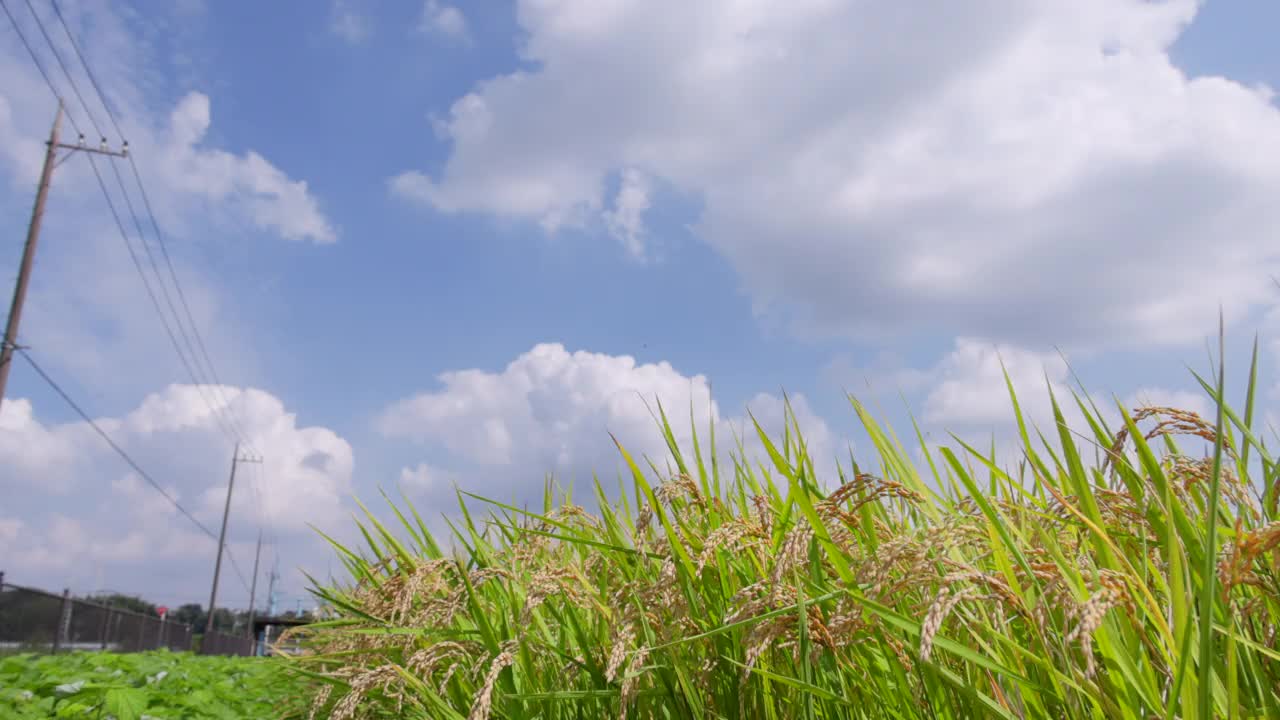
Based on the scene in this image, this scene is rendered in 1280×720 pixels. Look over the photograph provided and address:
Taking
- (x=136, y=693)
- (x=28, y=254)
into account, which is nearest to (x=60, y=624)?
(x=28, y=254)

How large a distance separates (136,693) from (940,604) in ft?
16.5

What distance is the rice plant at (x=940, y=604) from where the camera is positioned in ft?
3.92

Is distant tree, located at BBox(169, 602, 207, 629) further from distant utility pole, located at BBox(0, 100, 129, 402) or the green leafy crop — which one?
the green leafy crop

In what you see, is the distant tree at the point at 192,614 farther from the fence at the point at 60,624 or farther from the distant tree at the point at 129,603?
the fence at the point at 60,624

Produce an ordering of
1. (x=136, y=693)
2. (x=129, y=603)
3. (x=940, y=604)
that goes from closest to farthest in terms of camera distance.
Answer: (x=940, y=604)
(x=136, y=693)
(x=129, y=603)

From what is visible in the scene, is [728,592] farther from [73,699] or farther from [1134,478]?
[73,699]

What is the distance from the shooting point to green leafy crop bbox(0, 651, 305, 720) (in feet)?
14.6

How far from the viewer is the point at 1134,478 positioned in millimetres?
1642

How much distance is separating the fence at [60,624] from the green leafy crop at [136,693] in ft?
34.5

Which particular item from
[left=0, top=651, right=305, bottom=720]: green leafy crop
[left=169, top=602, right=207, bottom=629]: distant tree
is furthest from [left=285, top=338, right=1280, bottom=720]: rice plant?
[left=169, top=602, right=207, bottom=629]: distant tree

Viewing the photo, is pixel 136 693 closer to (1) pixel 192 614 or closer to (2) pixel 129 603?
A: (2) pixel 129 603

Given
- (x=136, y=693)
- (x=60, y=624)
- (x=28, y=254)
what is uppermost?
(x=28, y=254)

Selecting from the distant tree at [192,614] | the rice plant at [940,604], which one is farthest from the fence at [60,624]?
the distant tree at [192,614]

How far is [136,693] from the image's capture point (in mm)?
4547
